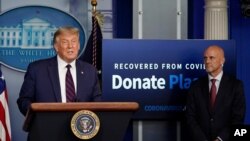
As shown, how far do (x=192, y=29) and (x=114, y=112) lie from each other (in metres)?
3.96

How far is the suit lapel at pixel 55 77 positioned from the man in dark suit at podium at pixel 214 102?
5.36ft

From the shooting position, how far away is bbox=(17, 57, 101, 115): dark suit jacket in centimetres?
436

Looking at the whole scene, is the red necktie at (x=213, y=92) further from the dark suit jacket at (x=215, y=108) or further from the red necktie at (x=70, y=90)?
the red necktie at (x=70, y=90)

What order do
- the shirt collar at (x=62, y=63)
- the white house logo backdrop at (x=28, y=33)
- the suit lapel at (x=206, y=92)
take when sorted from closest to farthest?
1. the shirt collar at (x=62, y=63)
2. the suit lapel at (x=206, y=92)
3. the white house logo backdrop at (x=28, y=33)

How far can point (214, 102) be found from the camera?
19.0 feet

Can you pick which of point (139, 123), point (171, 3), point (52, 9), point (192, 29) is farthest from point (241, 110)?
point (52, 9)

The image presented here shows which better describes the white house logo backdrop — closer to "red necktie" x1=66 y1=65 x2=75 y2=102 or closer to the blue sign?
the blue sign

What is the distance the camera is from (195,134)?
5688 mm

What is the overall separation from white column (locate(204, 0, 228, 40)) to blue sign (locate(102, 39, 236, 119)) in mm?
710

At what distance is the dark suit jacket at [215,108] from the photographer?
226 inches

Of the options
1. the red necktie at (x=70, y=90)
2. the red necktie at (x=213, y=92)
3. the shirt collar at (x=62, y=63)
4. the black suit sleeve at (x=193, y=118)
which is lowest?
the black suit sleeve at (x=193, y=118)

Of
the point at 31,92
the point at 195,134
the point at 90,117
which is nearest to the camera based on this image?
the point at 90,117

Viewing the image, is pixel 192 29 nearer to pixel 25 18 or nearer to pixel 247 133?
pixel 25 18

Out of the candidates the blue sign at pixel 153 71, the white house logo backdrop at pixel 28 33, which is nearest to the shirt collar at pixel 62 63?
the blue sign at pixel 153 71
